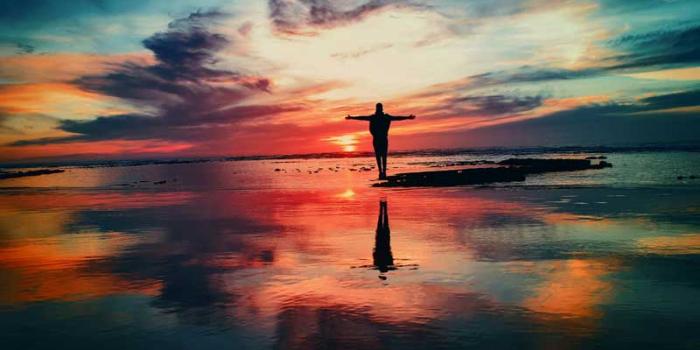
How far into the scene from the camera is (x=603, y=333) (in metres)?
6.37

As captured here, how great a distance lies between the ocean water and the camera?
258 inches

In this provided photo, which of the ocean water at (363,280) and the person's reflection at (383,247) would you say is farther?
the person's reflection at (383,247)

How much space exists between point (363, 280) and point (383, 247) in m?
3.14

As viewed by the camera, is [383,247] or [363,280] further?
[383,247]

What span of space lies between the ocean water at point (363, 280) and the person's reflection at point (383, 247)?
64 millimetres

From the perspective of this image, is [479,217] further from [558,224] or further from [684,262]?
[684,262]

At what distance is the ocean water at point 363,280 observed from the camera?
21.5 ft

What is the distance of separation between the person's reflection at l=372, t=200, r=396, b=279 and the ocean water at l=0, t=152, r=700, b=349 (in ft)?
0.21

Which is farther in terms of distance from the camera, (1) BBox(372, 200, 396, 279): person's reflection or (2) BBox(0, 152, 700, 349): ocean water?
(1) BBox(372, 200, 396, 279): person's reflection

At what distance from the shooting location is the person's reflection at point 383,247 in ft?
33.7

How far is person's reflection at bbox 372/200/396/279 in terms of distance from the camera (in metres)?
10.3

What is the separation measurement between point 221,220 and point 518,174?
22.9 metres

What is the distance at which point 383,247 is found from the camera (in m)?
12.2

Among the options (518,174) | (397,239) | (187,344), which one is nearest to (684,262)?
(397,239)
